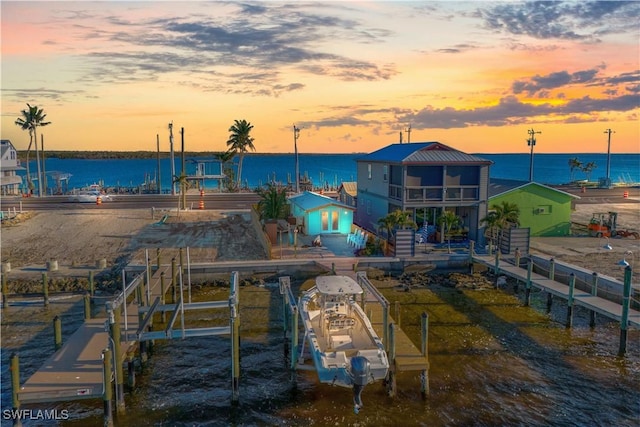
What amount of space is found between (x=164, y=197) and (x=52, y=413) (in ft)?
177

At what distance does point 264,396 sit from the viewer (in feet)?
56.9

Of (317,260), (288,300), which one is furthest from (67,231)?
(288,300)

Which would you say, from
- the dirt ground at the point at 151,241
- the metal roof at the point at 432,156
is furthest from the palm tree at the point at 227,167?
the metal roof at the point at 432,156

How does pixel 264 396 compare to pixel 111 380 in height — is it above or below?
below

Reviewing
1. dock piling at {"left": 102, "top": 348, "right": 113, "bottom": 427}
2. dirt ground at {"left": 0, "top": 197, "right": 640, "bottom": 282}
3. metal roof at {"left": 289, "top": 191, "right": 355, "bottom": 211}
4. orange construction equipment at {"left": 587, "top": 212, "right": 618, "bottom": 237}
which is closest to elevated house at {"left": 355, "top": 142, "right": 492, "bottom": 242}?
metal roof at {"left": 289, "top": 191, "right": 355, "bottom": 211}

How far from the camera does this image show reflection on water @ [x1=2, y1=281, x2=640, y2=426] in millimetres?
16109

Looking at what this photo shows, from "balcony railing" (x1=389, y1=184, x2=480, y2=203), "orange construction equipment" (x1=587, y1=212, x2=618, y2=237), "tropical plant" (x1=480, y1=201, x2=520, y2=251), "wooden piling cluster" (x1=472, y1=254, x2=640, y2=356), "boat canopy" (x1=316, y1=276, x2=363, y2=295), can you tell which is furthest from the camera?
"orange construction equipment" (x1=587, y1=212, x2=618, y2=237)

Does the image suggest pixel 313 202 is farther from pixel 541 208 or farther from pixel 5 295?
pixel 5 295

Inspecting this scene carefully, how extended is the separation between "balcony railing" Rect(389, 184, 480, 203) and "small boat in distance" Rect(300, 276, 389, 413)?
14.5 meters

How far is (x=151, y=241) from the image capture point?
120 feet

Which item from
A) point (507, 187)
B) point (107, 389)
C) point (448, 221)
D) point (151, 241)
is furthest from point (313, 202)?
point (107, 389)

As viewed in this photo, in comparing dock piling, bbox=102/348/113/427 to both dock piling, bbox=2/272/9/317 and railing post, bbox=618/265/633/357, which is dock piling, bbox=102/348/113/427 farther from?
railing post, bbox=618/265/633/357

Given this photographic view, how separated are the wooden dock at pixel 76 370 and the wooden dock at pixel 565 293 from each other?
61.2 feet

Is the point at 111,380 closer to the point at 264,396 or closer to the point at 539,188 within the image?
the point at 264,396
